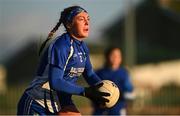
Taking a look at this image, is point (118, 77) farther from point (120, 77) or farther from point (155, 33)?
point (155, 33)

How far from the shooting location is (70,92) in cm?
639

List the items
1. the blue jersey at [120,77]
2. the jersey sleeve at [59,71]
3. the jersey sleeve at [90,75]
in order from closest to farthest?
the jersey sleeve at [59,71] < the jersey sleeve at [90,75] < the blue jersey at [120,77]

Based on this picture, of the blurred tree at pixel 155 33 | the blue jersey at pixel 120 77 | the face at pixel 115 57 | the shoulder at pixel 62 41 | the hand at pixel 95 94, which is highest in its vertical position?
the shoulder at pixel 62 41

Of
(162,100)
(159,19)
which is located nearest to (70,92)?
(162,100)

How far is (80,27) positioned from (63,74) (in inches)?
19.7

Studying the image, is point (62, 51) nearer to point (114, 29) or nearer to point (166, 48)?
point (166, 48)

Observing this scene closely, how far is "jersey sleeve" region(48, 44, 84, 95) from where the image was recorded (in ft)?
20.8

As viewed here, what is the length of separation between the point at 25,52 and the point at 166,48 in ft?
35.3

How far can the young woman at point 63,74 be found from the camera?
252 inches

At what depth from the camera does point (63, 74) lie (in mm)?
6465

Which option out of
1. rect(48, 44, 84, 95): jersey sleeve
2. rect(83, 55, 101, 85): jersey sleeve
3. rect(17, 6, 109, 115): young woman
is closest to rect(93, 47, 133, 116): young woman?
rect(83, 55, 101, 85): jersey sleeve

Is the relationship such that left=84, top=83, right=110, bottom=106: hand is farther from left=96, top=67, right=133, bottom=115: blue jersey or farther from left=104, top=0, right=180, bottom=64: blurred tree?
left=104, top=0, right=180, bottom=64: blurred tree

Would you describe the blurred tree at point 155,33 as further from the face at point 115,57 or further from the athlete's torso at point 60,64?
the athlete's torso at point 60,64

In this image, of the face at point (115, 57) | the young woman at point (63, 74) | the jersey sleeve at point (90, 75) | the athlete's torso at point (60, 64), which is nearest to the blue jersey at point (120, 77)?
the face at point (115, 57)
